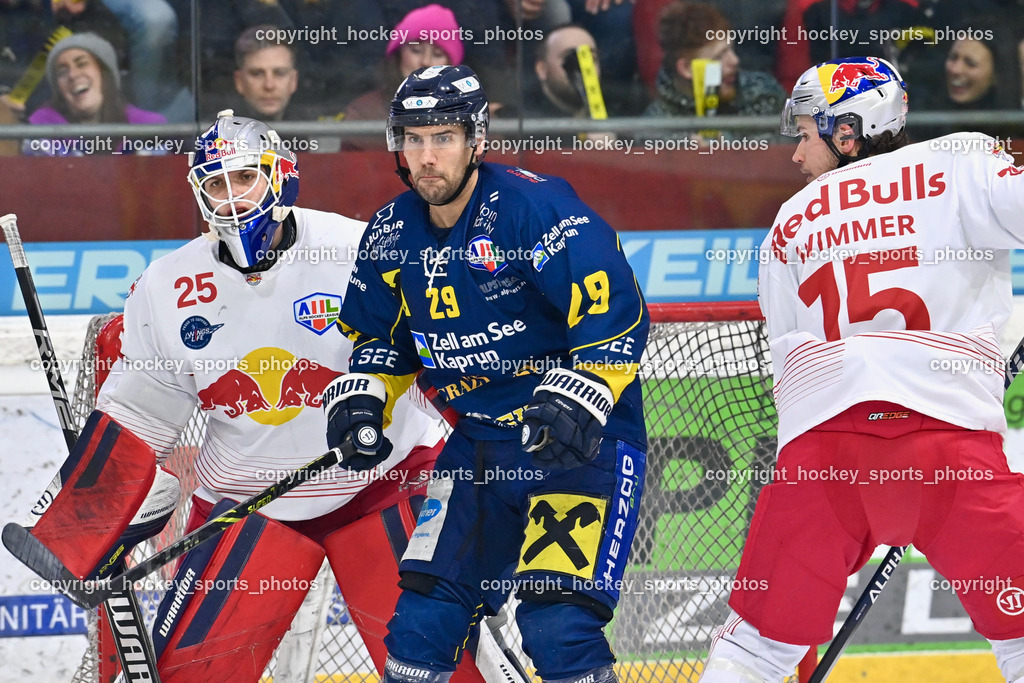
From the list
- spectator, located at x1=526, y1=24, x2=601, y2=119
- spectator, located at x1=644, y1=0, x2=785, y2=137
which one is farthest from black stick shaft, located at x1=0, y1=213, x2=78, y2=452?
spectator, located at x1=644, y1=0, x2=785, y2=137

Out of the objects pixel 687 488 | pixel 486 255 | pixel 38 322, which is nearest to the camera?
pixel 486 255

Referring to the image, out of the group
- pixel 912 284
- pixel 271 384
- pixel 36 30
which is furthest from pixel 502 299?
pixel 36 30

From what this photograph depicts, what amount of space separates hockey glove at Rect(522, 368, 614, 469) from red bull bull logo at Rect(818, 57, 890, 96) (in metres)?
0.94

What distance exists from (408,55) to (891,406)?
275 cm

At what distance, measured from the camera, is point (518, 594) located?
6.81 feet

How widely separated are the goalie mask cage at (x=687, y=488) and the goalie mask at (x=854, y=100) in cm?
77

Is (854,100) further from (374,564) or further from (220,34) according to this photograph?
(220,34)

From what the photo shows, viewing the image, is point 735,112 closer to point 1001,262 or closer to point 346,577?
point 1001,262

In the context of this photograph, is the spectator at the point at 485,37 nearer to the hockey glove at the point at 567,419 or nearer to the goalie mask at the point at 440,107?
the goalie mask at the point at 440,107

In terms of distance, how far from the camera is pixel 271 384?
102 inches

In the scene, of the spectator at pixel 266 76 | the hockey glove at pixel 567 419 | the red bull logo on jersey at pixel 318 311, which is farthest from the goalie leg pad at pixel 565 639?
the spectator at pixel 266 76

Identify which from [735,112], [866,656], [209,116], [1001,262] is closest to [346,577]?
[1001,262]

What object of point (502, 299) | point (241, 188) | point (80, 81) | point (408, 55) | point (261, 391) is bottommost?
point (261, 391)

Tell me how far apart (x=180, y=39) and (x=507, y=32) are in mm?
1235
